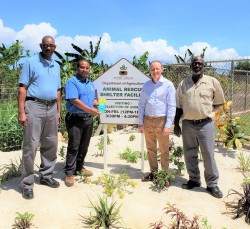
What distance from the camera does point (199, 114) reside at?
463 centimetres

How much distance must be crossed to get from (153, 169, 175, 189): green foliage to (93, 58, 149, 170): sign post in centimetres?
102

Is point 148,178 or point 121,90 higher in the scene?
point 121,90

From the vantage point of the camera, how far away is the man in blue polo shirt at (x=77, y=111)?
479cm

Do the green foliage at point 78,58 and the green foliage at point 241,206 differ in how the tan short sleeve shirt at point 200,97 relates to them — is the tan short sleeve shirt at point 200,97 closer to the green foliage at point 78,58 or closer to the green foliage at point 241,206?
the green foliage at point 241,206

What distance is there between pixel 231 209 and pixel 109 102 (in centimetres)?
252

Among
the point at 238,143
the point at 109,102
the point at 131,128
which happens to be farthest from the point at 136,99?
the point at 131,128

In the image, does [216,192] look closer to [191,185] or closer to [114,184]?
[191,185]

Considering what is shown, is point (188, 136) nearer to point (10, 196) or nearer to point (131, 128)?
point (10, 196)

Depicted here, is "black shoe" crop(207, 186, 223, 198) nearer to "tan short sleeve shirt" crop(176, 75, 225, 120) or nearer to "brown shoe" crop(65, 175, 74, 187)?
"tan short sleeve shirt" crop(176, 75, 225, 120)

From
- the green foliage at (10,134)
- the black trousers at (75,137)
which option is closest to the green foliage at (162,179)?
the black trousers at (75,137)

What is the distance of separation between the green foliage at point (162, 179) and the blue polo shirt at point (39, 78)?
1.92m

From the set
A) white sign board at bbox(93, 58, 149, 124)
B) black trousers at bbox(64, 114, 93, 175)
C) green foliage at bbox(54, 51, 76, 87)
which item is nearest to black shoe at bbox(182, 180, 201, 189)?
white sign board at bbox(93, 58, 149, 124)

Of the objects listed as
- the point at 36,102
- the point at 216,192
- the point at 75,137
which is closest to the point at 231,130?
the point at 216,192

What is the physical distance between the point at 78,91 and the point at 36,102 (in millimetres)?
662
